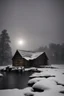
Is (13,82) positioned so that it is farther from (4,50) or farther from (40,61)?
(4,50)

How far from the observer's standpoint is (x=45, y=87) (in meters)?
14.2

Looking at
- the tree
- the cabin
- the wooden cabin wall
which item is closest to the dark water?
the cabin

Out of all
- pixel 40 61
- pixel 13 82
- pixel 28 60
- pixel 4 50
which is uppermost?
pixel 4 50

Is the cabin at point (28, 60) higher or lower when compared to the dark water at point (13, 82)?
higher

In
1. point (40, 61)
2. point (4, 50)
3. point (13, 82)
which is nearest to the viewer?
point (13, 82)

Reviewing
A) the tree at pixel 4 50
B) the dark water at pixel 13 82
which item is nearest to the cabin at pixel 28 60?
the tree at pixel 4 50

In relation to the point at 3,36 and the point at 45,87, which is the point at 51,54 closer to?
the point at 3,36

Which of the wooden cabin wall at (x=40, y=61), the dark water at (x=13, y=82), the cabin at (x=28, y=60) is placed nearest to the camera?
the dark water at (x=13, y=82)

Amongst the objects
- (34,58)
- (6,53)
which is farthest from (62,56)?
(34,58)

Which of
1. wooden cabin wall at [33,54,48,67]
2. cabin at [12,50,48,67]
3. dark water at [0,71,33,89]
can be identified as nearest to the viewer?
dark water at [0,71,33,89]

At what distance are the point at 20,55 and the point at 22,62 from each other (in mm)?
2905

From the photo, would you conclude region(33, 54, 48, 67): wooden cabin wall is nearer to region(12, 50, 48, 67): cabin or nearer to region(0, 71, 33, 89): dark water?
region(12, 50, 48, 67): cabin

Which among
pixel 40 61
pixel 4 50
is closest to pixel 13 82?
pixel 40 61

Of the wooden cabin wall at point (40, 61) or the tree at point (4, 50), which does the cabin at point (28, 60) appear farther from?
the tree at point (4, 50)
